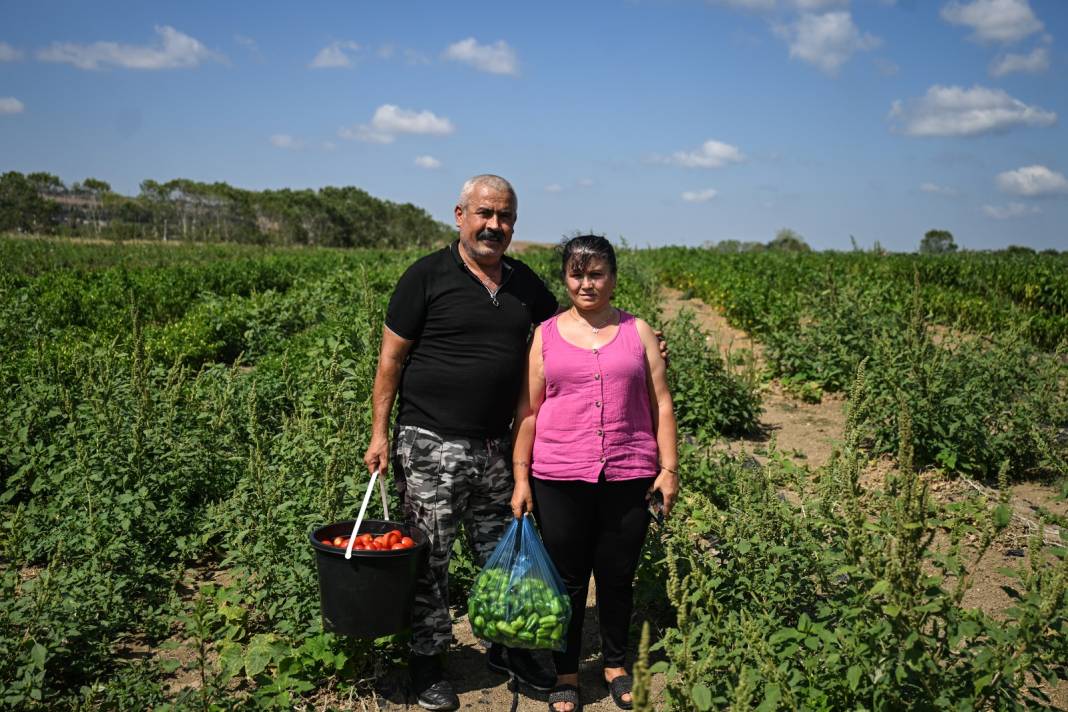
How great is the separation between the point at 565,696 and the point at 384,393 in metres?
1.47

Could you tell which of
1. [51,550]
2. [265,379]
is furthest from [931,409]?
[51,550]

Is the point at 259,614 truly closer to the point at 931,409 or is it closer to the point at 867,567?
the point at 867,567

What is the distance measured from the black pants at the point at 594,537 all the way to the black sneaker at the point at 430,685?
1.54ft

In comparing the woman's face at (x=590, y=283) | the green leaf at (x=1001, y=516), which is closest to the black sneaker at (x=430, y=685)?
the woman's face at (x=590, y=283)

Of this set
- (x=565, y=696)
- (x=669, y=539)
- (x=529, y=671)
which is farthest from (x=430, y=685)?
(x=669, y=539)

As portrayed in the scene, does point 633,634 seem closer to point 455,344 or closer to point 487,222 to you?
point 455,344

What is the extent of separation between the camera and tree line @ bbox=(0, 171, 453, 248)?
67.2 meters

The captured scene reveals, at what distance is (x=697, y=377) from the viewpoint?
24.9 ft

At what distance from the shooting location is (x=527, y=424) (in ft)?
10.9

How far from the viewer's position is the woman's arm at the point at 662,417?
10.6 ft

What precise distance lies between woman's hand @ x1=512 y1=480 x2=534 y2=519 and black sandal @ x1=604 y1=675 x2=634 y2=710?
81 cm

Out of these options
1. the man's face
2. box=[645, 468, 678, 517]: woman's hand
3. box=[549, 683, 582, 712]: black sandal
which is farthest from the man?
box=[645, 468, 678, 517]: woman's hand

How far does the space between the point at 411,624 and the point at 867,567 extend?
6.06 ft

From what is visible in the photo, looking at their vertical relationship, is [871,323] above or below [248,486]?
above
